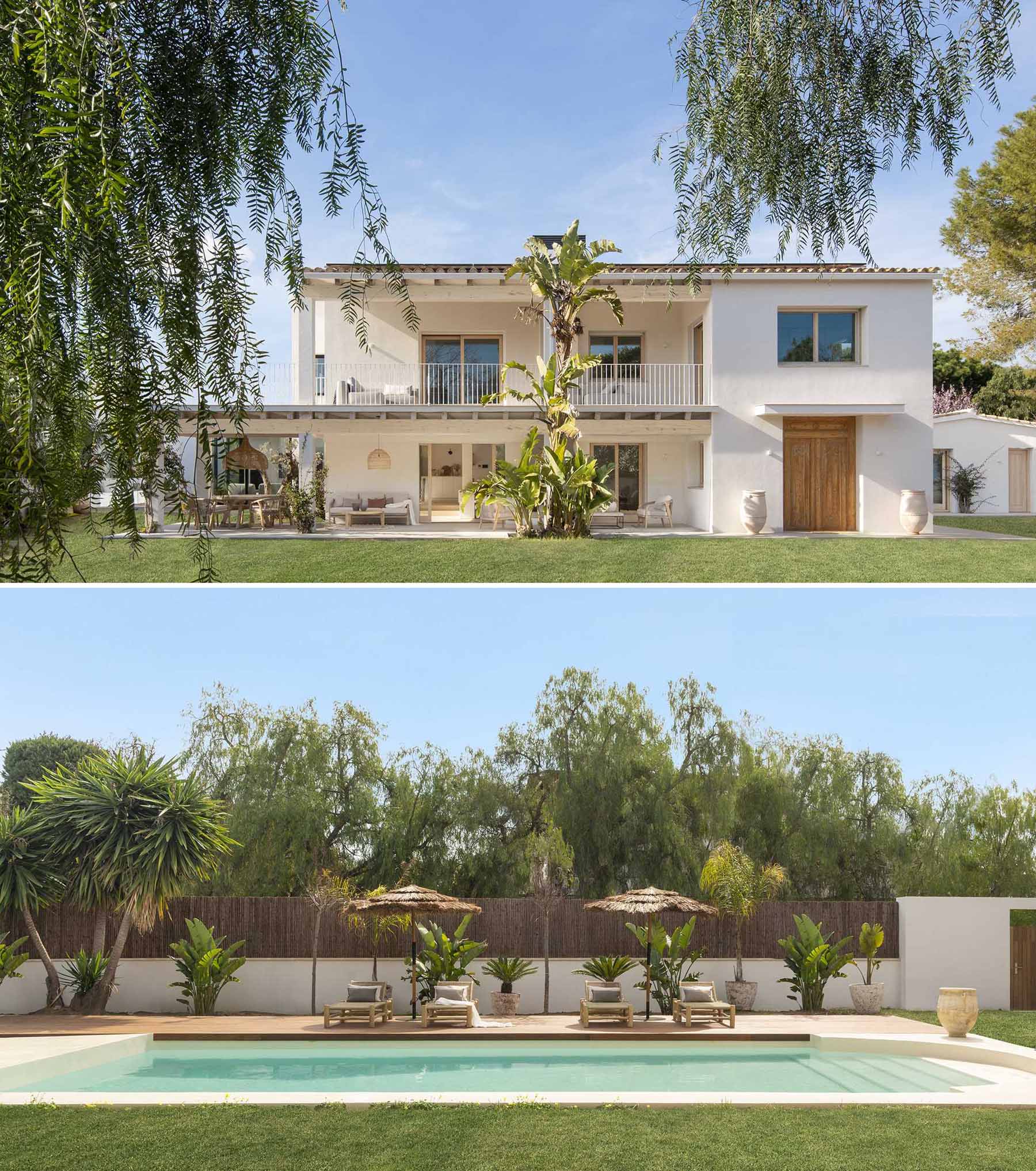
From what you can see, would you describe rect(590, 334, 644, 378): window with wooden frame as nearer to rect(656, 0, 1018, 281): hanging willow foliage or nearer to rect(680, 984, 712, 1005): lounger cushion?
rect(680, 984, 712, 1005): lounger cushion

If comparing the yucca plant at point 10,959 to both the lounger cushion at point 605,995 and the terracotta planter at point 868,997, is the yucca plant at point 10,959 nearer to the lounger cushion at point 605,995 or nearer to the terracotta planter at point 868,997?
the lounger cushion at point 605,995

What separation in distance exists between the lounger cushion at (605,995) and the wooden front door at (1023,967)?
24.0ft

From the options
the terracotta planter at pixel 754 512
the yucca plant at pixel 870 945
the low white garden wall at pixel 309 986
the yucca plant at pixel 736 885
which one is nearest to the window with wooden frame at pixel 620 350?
the terracotta planter at pixel 754 512

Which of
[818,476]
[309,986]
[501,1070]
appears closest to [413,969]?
[309,986]

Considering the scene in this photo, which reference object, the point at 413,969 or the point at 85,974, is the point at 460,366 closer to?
the point at 413,969

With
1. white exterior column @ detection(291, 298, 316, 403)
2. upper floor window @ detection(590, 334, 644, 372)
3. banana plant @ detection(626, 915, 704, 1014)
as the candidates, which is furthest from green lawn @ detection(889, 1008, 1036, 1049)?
white exterior column @ detection(291, 298, 316, 403)

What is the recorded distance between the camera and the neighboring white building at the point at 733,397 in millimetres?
21047

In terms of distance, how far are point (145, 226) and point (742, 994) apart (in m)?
16.4

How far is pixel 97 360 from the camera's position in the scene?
2.50 metres

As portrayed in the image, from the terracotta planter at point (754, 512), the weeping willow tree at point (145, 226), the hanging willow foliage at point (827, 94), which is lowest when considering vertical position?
the weeping willow tree at point (145, 226)

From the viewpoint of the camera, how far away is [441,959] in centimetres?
1580

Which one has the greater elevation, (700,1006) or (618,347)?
(618,347)

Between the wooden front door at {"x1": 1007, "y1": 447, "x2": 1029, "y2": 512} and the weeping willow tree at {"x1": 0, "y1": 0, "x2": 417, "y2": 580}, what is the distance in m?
29.9

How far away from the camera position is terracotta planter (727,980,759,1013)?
16547 mm
